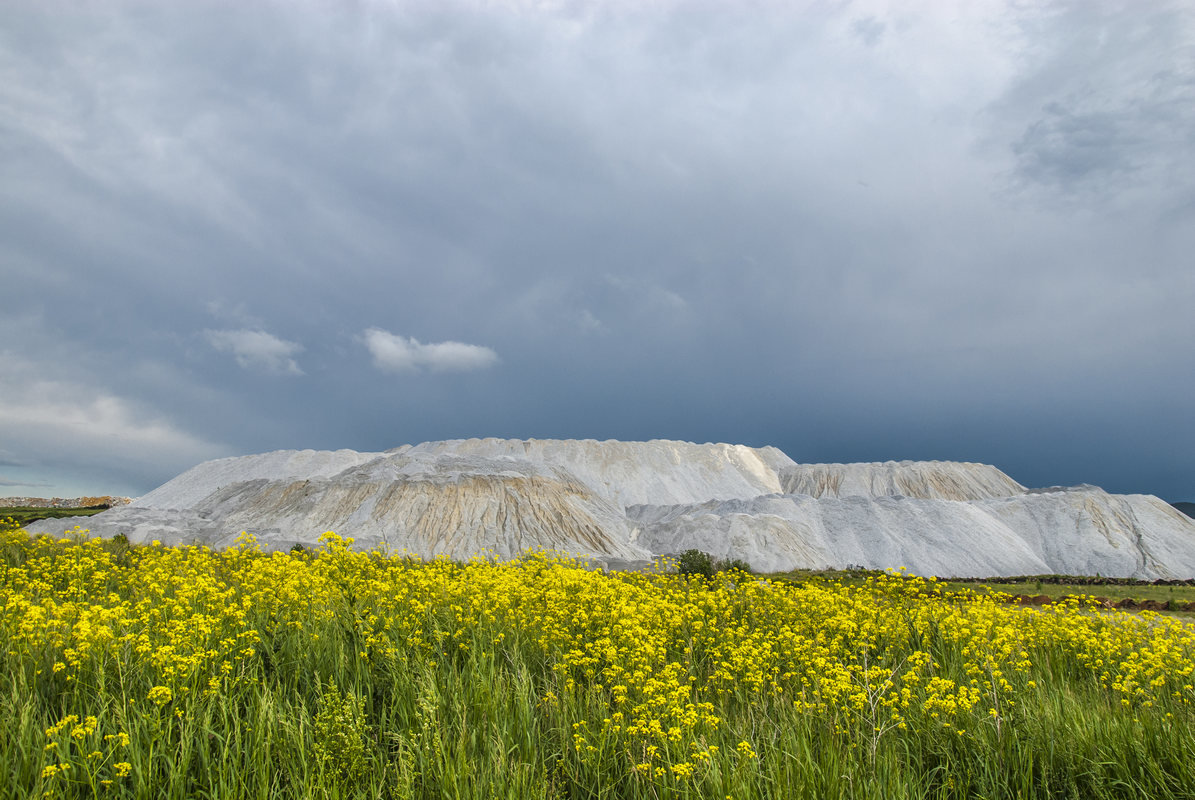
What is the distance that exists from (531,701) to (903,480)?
104 m

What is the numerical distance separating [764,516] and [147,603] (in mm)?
56618

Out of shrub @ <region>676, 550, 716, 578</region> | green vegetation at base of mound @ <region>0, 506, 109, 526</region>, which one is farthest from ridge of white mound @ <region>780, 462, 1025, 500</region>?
green vegetation at base of mound @ <region>0, 506, 109, 526</region>


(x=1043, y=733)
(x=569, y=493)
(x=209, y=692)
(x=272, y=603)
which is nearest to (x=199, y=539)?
(x=569, y=493)

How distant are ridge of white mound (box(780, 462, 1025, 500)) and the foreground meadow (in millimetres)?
92529

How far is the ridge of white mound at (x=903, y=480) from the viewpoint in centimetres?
9812

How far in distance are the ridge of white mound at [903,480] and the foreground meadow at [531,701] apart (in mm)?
92529

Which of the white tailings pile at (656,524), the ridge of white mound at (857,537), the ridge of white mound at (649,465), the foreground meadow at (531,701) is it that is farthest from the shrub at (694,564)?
the ridge of white mound at (649,465)

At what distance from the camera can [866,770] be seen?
554cm

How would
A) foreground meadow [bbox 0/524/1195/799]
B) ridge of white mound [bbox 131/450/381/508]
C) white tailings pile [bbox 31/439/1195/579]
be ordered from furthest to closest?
1. ridge of white mound [bbox 131/450/381/508]
2. white tailings pile [bbox 31/439/1195/579]
3. foreground meadow [bbox 0/524/1195/799]

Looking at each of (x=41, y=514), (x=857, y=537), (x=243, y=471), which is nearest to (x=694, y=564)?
(x=857, y=537)

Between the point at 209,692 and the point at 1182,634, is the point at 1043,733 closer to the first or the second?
the point at 1182,634

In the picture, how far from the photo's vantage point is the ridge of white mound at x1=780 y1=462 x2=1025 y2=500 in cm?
9812

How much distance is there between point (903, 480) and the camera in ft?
327

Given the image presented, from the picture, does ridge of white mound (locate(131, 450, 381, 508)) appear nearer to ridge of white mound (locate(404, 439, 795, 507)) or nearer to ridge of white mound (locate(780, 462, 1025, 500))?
ridge of white mound (locate(404, 439, 795, 507))
